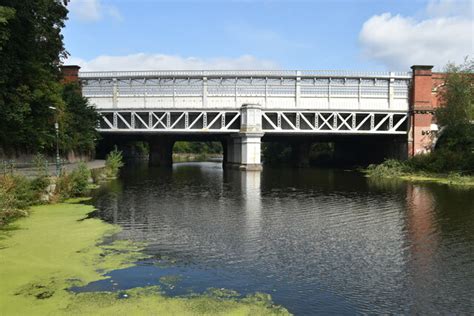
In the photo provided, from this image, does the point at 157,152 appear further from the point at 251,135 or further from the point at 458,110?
the point at 458,110

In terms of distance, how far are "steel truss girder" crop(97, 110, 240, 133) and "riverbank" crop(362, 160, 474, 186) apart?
17659 millimetres

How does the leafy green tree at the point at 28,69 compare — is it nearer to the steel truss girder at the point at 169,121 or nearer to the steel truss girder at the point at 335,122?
the steel truss girder at the point at 169,121

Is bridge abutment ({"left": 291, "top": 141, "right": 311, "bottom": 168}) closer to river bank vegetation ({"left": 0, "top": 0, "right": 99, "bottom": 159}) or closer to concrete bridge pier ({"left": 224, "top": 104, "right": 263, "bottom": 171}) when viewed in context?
concrete bridge pier ({"left": 224, "top": 104, "right": 263, "bottom": 171})

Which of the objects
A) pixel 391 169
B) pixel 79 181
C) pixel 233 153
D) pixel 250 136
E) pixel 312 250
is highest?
pixel 250 136

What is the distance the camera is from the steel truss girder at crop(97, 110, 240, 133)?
53.4m

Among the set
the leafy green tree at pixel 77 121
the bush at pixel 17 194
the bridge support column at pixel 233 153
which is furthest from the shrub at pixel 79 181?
the bridge support column at pixel 233 153

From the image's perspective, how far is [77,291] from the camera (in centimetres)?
918

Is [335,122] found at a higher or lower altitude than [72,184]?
higher

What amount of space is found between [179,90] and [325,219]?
38603mm

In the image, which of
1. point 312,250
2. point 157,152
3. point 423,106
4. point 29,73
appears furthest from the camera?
point 157,152

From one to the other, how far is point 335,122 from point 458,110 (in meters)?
13.4

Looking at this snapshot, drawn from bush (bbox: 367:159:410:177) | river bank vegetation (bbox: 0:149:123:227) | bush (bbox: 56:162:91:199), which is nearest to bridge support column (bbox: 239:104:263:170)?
bush (bbox: 367:159:410:177)

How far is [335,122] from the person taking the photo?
173 ft

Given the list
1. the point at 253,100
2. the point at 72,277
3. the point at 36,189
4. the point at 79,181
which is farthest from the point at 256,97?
the point at 72,277
